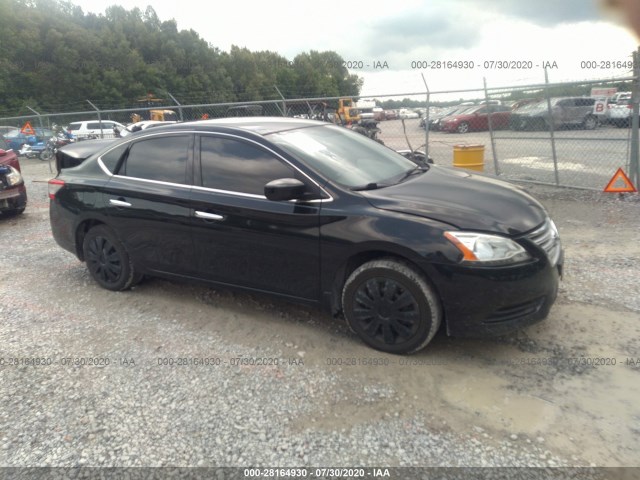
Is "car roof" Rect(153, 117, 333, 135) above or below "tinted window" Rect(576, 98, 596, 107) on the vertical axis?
below

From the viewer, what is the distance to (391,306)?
3.25 meters

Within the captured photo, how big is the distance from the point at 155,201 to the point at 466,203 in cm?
256

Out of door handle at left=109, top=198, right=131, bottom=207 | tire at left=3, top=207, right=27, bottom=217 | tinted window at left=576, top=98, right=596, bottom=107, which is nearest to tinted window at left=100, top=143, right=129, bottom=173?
door handle at left=109, top=198, right=131, bottom=207

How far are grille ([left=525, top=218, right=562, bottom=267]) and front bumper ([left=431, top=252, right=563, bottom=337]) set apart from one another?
0.35ft

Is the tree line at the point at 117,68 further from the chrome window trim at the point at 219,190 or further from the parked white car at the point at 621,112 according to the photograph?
the chrome window trim at the point at 219,190

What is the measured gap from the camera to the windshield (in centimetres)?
362

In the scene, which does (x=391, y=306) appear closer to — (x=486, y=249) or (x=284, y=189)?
(x=486, y=249)

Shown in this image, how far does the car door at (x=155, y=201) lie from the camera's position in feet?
13.3

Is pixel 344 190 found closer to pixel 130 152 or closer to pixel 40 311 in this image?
pixel 130 152

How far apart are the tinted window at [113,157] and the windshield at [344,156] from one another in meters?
1.63

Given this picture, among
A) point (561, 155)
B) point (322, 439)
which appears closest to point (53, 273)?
point (322, 439)

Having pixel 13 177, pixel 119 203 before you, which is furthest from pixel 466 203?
pixel 13 177

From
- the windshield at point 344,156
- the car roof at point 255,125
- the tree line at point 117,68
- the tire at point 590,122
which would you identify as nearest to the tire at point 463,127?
the tire at point 590,122

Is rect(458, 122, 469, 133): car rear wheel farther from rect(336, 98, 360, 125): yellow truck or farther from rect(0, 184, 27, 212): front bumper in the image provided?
rect(0, 184, 27, 212): front bumper
